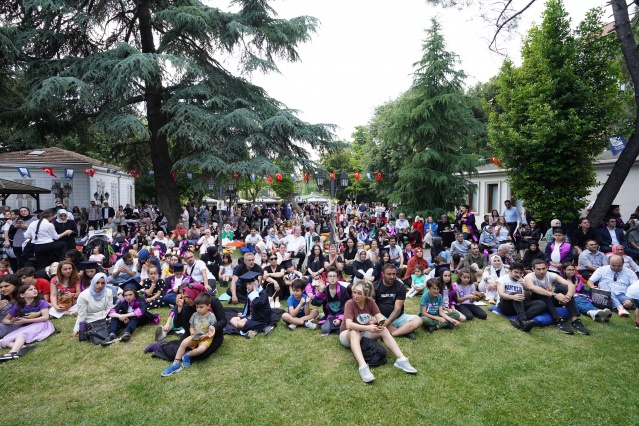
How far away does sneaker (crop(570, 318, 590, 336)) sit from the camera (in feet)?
18.4

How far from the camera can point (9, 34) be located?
13070mm

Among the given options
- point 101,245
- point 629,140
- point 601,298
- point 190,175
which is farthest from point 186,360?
point 190,175

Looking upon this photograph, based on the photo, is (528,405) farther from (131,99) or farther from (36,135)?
(36,135)

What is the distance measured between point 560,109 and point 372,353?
8.45 metres

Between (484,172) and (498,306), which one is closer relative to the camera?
(498,306)

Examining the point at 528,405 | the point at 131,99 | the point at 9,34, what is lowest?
the point at 528,405

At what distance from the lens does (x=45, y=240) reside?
7.76m

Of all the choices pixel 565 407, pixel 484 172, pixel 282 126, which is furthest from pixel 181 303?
pixel 484 172

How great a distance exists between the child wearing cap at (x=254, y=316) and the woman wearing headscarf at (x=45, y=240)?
470cm

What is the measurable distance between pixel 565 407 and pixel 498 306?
2.97m

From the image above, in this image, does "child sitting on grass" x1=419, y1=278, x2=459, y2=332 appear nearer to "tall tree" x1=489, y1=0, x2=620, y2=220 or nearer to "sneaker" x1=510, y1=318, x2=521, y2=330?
"sneaker" x1=510, y1=318, x2=521, y2=330

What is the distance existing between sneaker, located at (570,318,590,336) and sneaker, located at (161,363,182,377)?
5948 millimetres

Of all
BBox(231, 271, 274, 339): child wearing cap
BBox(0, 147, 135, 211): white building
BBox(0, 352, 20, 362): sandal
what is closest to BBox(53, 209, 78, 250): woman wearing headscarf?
BBox(0, 352, 20, 362): sandal

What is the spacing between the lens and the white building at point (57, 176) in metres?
22.2
